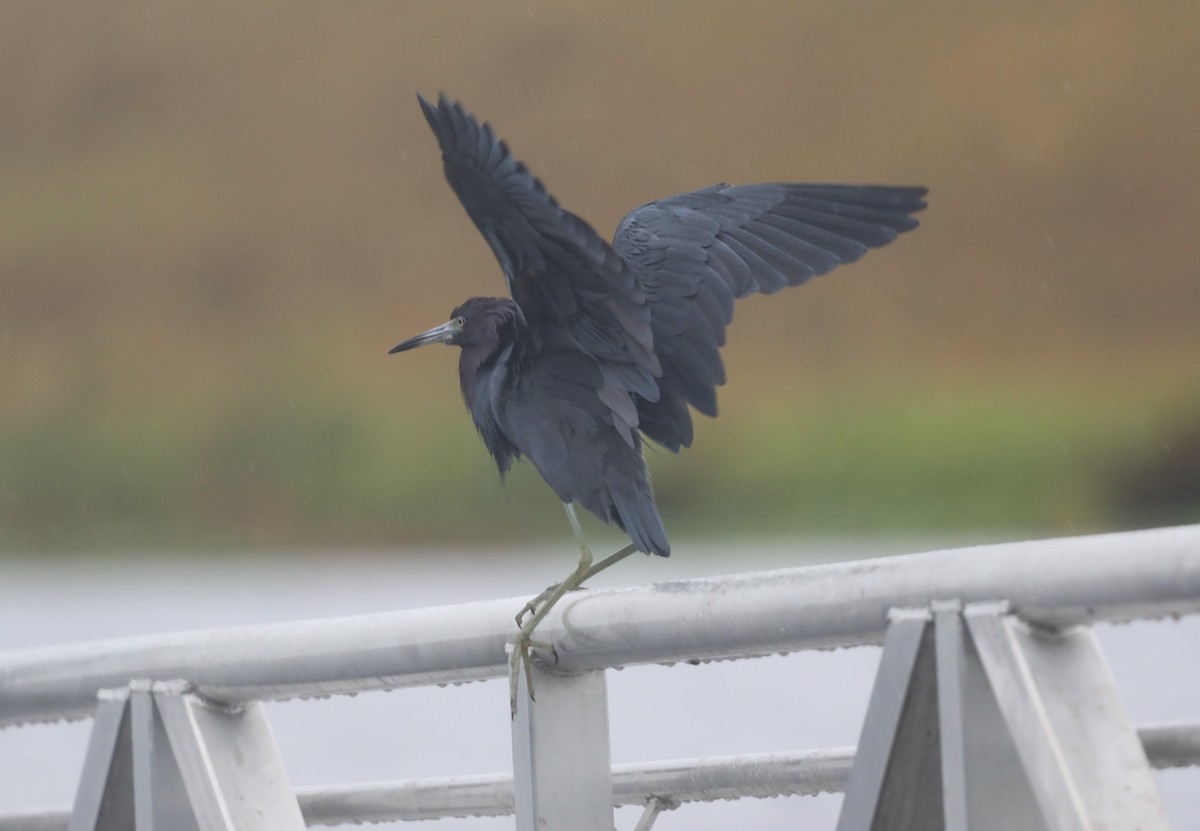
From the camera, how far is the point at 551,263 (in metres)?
1.23

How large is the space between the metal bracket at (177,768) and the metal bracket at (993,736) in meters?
0.46

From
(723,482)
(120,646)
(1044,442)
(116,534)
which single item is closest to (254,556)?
(116,534)

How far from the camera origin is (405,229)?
546 cm

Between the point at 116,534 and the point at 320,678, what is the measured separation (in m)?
4.94

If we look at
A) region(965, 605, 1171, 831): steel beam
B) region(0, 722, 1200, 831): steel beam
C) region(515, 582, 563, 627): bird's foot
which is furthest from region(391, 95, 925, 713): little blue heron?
region(965, 605, 1171, 831): steel beam

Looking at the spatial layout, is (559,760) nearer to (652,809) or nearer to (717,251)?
(652,809)

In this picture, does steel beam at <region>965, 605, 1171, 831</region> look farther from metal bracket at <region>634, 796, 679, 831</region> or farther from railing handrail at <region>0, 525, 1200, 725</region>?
metal bracket at <region>634, 796, 679, 831</region>

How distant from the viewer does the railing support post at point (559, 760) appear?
89 centimetres

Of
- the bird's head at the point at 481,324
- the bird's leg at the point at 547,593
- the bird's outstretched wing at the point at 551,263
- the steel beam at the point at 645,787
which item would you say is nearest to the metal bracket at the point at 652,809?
the steel beam at the point at 645,787

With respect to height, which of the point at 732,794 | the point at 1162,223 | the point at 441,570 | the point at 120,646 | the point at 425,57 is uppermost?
the point at 425,57

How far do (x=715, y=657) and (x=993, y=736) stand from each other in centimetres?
18

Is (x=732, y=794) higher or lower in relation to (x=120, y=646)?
lower

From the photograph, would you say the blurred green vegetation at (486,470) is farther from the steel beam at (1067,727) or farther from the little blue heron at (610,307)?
the steel beam at (1067,727)

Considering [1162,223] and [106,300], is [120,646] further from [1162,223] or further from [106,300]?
[106,300]
